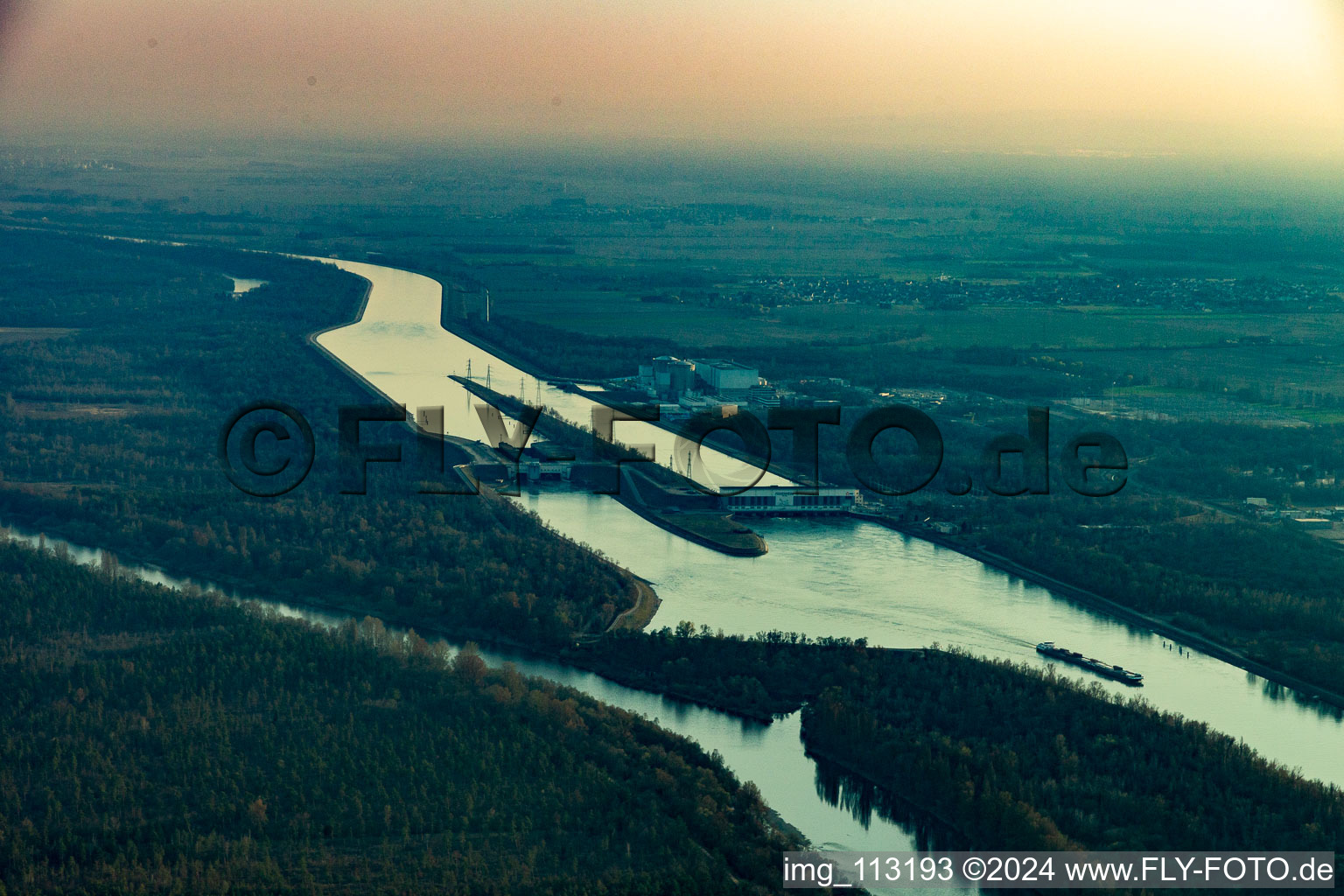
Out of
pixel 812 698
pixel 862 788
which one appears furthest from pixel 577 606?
pixel 862 788

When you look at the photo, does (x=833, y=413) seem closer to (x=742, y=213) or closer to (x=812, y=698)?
(x=812, y=698)

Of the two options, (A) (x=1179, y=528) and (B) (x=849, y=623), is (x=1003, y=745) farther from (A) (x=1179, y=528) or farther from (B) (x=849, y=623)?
(A) (x=1179, y=528)

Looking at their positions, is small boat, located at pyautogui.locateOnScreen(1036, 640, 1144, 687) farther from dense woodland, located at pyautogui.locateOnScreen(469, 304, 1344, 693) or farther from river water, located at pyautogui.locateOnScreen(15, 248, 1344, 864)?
dense woodland, located at pyautogui.locateOnScreen(469, 304, 1344, 693)

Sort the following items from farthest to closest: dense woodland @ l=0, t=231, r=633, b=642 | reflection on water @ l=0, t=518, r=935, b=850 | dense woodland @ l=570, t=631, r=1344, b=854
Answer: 1. dense woodland @ l=0, t=231, r=633, b=642
2. reflection on water @ l=0, t=518, r=935, b=850
3. dense woodland @ l=570, t=631, r=1344, b=854

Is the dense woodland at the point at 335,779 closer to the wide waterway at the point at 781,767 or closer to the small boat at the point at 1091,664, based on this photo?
the wide waterway at the point at 781,767

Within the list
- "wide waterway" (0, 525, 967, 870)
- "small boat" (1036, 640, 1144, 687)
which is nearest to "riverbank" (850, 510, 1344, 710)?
"small boat" (1036, 640, 1144, 687)

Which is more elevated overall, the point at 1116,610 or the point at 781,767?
the point at 1116,610

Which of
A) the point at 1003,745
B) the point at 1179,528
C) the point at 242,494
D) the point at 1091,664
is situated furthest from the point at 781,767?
the point at 242,494
